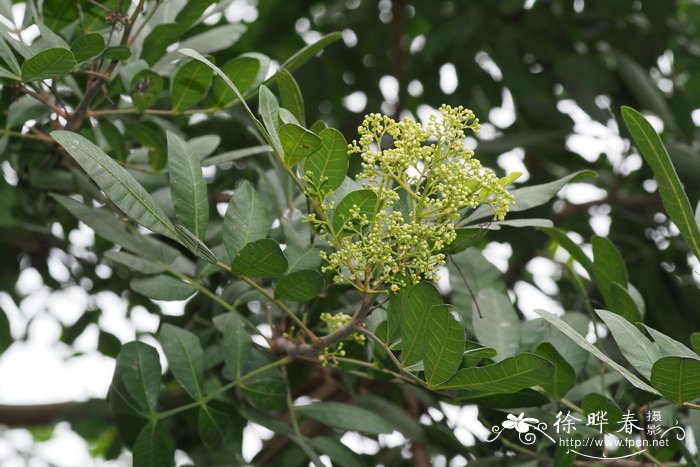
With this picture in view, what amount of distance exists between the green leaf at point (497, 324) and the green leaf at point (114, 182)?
16.8 inches

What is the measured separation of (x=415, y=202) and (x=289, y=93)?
0.21 meters

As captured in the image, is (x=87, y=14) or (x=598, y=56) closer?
(x=87, y=14)

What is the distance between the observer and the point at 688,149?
1636 mm

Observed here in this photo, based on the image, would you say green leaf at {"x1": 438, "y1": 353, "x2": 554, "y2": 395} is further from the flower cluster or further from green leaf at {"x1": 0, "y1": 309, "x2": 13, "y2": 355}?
green leaf at {"x1": 0, "y1": 309, "x2": 13, "y2": 355}

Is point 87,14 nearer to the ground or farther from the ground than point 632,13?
farther from the ground

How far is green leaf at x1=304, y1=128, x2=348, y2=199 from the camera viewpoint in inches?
35.4

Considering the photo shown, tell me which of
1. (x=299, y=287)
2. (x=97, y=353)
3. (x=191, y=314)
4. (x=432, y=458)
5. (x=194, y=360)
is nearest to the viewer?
(x=299, y=287)

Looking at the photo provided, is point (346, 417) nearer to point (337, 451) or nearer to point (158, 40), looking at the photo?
point (337, 451)

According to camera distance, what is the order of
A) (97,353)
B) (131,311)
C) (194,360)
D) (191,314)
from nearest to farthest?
(194,360) < (191,314) < (97,353) < (131,311)

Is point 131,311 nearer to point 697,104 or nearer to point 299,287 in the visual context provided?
point 299,287

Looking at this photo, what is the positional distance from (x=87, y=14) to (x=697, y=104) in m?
1.22

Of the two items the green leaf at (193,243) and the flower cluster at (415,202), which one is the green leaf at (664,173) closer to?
the flower cluster at (415,202)

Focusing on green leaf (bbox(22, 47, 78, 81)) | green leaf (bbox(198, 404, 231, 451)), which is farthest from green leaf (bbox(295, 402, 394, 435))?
green leaf (bbox(22, 47, 78, 81))

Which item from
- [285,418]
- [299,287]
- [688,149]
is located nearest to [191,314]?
[285,418]
